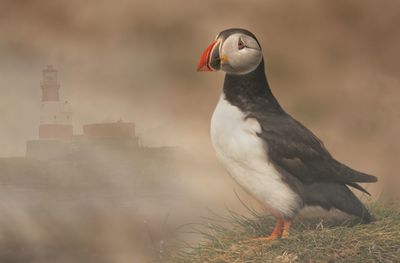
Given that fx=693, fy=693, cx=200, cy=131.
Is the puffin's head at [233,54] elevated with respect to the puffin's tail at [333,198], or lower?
elevated

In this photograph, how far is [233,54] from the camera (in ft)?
17.5

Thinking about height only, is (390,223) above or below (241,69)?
below

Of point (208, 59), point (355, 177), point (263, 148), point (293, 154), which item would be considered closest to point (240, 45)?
point (208, 59)

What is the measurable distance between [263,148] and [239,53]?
0.76 m

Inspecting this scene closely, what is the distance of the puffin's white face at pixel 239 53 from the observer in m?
5.34

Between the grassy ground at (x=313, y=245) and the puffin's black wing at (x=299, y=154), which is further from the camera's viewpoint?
the puffin's black wing at (x=299, y=154)

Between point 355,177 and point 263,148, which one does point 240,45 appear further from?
point 355,177

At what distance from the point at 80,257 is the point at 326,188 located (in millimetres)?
4956

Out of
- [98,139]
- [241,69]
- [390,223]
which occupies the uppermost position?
[98,139]

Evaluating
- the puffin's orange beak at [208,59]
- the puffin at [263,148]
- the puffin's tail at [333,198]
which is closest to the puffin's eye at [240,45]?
the puffin at [263,148]

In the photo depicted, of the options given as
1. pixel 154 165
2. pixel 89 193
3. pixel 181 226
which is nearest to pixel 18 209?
pixel 89 193

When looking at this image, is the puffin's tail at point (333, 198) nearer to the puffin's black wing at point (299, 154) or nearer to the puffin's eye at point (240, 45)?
the puffin's black wing at point (299, 154)

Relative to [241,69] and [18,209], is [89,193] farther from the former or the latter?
[241,69]

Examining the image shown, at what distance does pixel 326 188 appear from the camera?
548 centimetres
